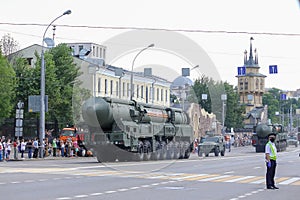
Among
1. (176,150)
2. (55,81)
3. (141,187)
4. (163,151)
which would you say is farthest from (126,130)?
(55,81)

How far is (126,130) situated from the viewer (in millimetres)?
34906

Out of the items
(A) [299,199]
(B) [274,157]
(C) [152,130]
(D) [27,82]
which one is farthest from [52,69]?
(A) [299,199]

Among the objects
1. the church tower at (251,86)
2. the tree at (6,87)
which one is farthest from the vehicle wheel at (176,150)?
the church tower at (251,86)

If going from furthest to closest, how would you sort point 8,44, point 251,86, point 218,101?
point 251,86, point 218,101, point 8,44

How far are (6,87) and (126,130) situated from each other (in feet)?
80.6

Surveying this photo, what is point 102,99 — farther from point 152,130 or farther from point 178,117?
point 178,117

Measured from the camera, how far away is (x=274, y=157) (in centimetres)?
1981

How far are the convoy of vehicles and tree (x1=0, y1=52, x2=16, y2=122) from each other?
66.2ft

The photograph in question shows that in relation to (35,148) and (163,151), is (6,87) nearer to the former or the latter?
(35,148)

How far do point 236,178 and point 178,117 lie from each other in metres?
20.1

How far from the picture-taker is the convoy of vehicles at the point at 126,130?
34500mm

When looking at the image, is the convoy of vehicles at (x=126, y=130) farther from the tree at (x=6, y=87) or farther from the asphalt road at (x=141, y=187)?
the tree at (x=6, y=87)

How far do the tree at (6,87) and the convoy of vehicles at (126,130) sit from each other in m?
20.2

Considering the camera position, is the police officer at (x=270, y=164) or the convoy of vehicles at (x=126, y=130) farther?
the convoy of vehicles at (x=126, y=130)
